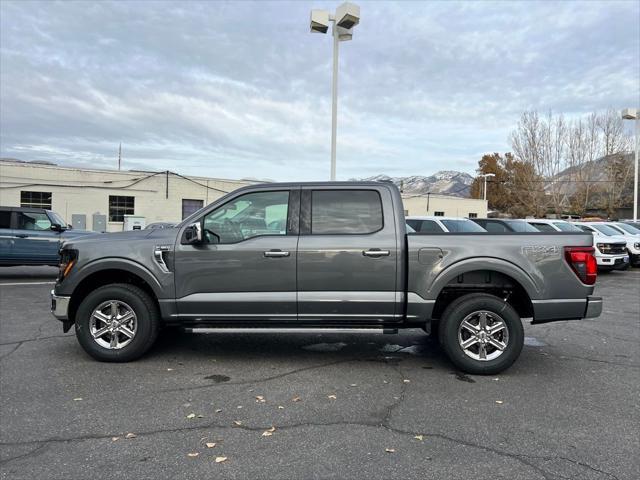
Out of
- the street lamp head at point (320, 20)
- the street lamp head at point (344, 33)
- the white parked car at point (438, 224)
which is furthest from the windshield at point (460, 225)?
the street lamp head at point (320, 20)

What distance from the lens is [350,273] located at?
5.11 m

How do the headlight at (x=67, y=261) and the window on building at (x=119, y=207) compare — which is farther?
the window on building at (x=119, y=207)

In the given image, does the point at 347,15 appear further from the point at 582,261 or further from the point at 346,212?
the point at 582,261

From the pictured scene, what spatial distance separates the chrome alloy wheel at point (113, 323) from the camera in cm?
534

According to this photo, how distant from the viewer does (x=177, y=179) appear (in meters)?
27.4

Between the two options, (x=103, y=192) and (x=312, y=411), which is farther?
(x=103, y=192)

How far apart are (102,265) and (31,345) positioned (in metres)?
1.80

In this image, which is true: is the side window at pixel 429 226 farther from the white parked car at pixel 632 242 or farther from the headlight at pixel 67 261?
the headlight at pixel 67 261

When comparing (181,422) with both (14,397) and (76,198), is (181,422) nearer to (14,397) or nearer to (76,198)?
(14,397)

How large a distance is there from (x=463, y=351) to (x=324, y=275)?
1618mm

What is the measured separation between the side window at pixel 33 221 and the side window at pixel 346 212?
10.1 meters

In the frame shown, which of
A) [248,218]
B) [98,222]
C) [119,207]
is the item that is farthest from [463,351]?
[119,207]

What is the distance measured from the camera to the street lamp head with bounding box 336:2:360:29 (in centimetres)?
1138

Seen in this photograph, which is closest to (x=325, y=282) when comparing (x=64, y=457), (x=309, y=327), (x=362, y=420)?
(x=309, y=327)
